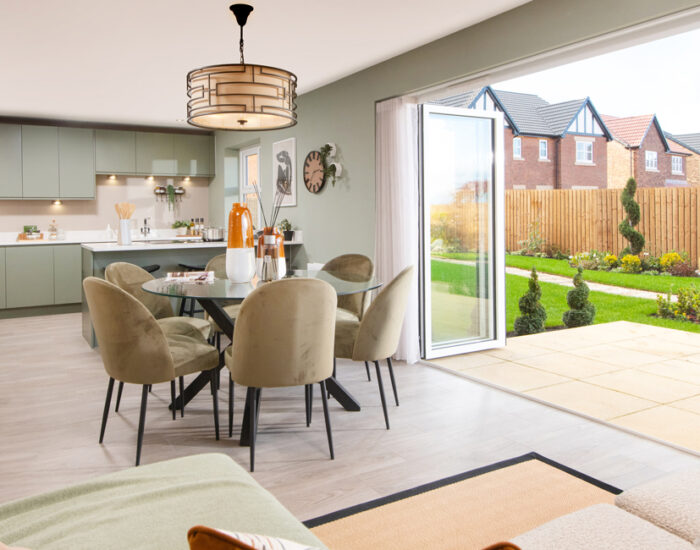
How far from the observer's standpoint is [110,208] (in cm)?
794

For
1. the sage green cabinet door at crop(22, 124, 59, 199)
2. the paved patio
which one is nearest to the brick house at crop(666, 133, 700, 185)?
the paved patio

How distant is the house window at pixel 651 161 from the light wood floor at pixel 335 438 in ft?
17.3

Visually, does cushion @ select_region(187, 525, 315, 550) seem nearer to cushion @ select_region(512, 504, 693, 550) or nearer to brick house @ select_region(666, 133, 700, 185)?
cushion @ select_region(512, 504, 693, 550)

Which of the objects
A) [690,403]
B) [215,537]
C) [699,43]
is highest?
[699,43]

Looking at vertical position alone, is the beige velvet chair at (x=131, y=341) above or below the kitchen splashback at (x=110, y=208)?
below

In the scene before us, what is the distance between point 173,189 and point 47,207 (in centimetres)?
164

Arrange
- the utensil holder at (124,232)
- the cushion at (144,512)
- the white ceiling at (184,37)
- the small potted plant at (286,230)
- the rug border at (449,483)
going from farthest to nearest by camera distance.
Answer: the small potted plant at (286,230) < the utensil holder at (124,232) < the white ceiling at (184,37) < the rug border at (449,483) < the cushion at (144,512)

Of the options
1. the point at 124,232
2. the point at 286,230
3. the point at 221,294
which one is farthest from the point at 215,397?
the point at 286,230

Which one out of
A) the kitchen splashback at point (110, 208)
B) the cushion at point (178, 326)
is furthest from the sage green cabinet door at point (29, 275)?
the cushion at point (178, 326)

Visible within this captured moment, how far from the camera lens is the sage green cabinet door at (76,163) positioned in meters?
7.33

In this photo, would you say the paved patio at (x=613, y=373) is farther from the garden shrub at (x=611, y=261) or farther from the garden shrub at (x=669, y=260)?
the garden shrub at (x=611, y=261)

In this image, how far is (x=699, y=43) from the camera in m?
5.88

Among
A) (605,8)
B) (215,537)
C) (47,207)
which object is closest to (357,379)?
(605,8)

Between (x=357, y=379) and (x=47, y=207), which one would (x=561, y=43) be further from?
(x=47, y=207)
